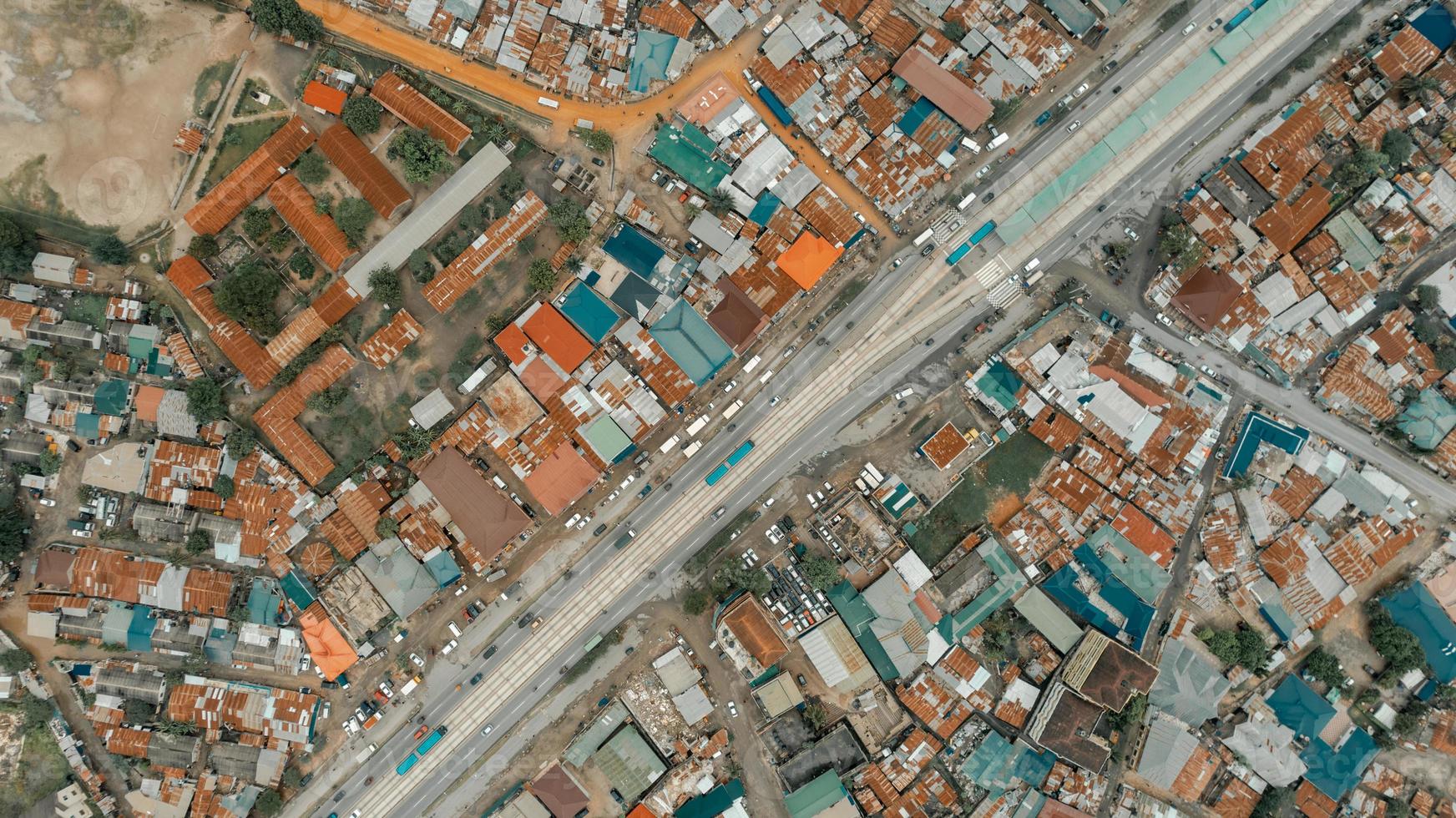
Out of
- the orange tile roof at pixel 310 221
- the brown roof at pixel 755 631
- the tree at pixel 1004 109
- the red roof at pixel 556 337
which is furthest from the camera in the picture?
the tree at pixel 1004 109

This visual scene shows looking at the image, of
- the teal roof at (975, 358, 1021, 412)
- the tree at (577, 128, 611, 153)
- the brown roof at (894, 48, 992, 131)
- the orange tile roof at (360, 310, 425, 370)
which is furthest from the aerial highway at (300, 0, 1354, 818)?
the tree at (577, 128, 611, 153)

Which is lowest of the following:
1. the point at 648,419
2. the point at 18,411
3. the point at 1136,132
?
the point at 1136,132

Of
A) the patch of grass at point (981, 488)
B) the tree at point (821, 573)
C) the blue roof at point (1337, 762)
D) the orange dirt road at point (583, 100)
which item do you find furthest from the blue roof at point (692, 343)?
the blue roof at point (1337, 762)

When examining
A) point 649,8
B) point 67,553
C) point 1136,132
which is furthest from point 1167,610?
point 67,553

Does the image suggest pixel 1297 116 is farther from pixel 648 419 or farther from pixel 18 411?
pixel 18 411

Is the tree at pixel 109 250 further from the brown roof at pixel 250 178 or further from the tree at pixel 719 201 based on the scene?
the tree at pixel 719 201

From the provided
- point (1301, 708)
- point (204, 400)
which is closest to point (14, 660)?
point (204, 400)
